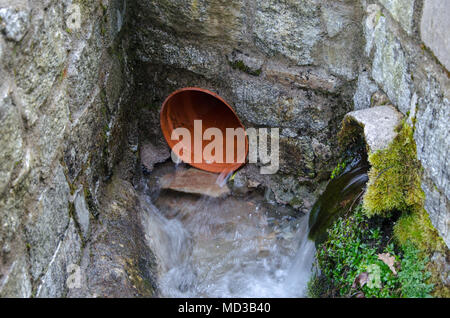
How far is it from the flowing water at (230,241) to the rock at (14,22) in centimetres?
153

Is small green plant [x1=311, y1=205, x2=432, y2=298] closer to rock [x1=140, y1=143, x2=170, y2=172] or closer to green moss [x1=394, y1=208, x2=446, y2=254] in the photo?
green moss [x1=394, y1=208, x2=446, y2=254]

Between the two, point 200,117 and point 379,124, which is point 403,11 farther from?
point 200,117

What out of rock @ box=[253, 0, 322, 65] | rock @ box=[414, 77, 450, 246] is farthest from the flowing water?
rock @ box=[253, 0, 322, 65]

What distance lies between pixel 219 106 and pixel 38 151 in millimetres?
1881

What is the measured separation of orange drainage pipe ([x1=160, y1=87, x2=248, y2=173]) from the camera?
12.0ft

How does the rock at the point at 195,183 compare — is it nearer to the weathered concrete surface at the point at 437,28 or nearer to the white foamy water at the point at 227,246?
the white foamy water at the point at 227,246

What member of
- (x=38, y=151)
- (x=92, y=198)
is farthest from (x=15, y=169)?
(x=92, y=198)

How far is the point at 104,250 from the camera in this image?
265 cm

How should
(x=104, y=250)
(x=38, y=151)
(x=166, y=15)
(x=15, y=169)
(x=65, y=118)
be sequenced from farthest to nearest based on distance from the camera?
(x=166, y=15), (x=104, y=250), (x=65, y=118), (x=38, y=151), (x=15, y=169)

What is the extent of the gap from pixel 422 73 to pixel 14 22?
65.6 inches

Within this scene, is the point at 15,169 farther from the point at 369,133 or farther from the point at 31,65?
the point at 369,133

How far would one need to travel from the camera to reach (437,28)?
201cm

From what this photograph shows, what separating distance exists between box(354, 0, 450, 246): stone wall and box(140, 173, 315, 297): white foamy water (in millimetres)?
924

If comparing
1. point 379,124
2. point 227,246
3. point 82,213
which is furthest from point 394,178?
point 82,213
